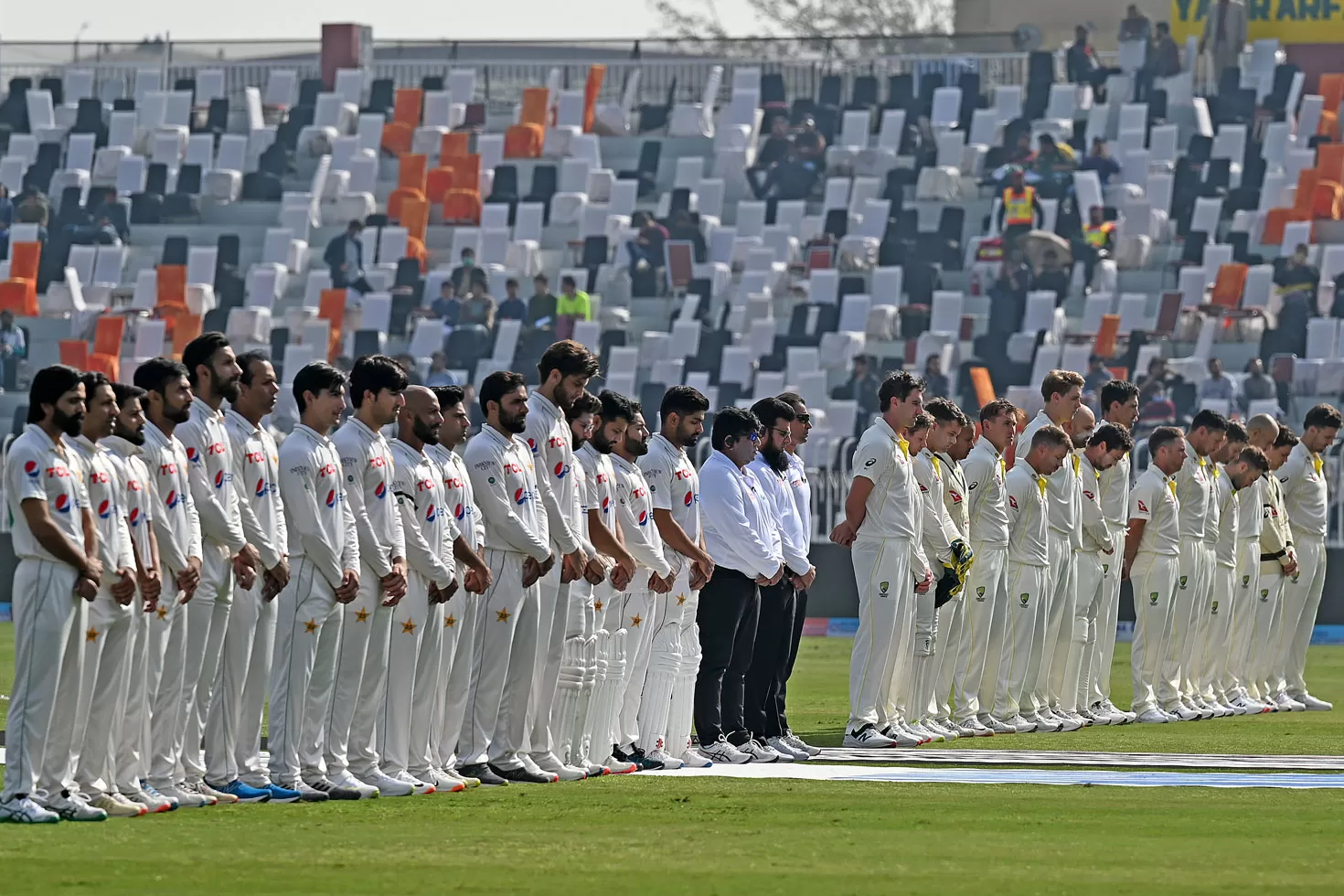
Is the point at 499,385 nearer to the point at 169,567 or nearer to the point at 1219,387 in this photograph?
the point at 169,567

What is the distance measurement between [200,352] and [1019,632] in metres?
7.88

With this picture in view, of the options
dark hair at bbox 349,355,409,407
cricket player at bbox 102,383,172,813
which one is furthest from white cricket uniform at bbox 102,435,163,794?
dark hair at bbox 349,355,409,407

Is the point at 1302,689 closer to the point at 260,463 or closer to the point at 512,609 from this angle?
the point at 512,609

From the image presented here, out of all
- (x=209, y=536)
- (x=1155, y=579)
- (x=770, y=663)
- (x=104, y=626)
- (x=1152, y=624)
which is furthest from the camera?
(x=1155, y=579)

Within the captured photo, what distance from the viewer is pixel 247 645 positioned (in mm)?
10914

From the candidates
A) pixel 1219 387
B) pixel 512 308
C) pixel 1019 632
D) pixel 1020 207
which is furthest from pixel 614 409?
pixel 1020 207

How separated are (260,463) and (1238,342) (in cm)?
2327

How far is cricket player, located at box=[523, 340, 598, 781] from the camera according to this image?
12195 mm

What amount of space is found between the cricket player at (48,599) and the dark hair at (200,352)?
86cm

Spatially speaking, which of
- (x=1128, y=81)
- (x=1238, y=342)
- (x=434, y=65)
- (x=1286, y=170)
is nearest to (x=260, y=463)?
(x=1238, y=342)

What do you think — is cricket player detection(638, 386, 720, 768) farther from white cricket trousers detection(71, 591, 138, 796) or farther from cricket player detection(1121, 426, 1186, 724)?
cricket player detection(1121, 426, 1186, 724)

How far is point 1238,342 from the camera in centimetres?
3212

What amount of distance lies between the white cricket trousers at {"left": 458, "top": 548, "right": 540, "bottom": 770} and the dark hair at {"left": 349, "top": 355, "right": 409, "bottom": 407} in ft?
3.95

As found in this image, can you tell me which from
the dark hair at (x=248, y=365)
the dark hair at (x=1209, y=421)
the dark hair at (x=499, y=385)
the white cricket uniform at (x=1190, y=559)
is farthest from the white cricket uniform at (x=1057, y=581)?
the dark hair at (x=248, y=365)
